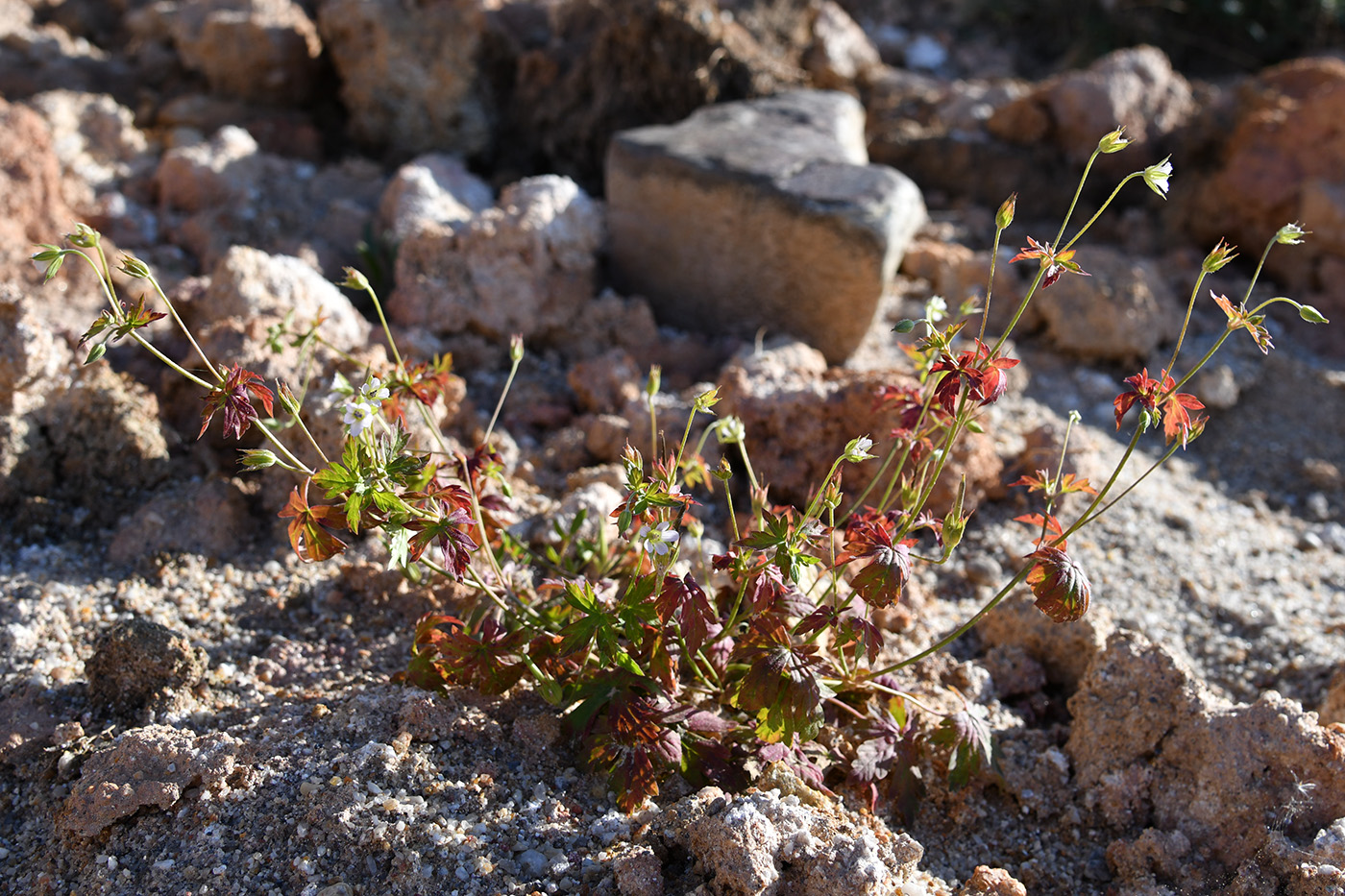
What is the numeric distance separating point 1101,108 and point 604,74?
2.73 metres

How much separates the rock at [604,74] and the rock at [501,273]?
90 cm

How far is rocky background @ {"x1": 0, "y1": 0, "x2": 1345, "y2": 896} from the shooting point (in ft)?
7.39

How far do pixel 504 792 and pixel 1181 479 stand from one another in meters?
3.12

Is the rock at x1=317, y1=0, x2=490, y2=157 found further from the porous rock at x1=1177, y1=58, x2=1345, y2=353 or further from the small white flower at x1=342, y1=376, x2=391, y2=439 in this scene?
the porous rock at x1=1177, y1=58, x2=1345, y2=353

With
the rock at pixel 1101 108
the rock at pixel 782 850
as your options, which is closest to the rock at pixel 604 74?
the rock at pixel 1101 108

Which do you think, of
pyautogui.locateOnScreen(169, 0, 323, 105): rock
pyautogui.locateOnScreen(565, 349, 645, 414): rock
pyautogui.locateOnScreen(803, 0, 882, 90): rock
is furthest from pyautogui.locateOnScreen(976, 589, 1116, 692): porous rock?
pyautogui.locateOnScreen(169, 0, 323, 105): rock

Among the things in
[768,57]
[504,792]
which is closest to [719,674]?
[504,792]

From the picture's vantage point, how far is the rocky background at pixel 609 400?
88.7 inches

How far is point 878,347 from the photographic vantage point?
14.8 feet

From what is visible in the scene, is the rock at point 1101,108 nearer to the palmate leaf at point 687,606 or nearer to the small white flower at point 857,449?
the small white flower at point 857,449

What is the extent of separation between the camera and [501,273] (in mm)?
4195

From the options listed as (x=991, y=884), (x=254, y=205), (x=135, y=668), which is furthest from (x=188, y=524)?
(x=991, y=884)

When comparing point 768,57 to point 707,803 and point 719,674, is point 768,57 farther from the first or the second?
point 707,803

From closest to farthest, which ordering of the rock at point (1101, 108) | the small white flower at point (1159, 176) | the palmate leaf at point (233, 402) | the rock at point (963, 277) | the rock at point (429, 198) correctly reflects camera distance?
the small white flower at point (1159, 176) → the palmate leaf at point (233, 402) → the rock at point (429, 198) → the rock at point (963, 277) → the rock at point (1101, 108)
